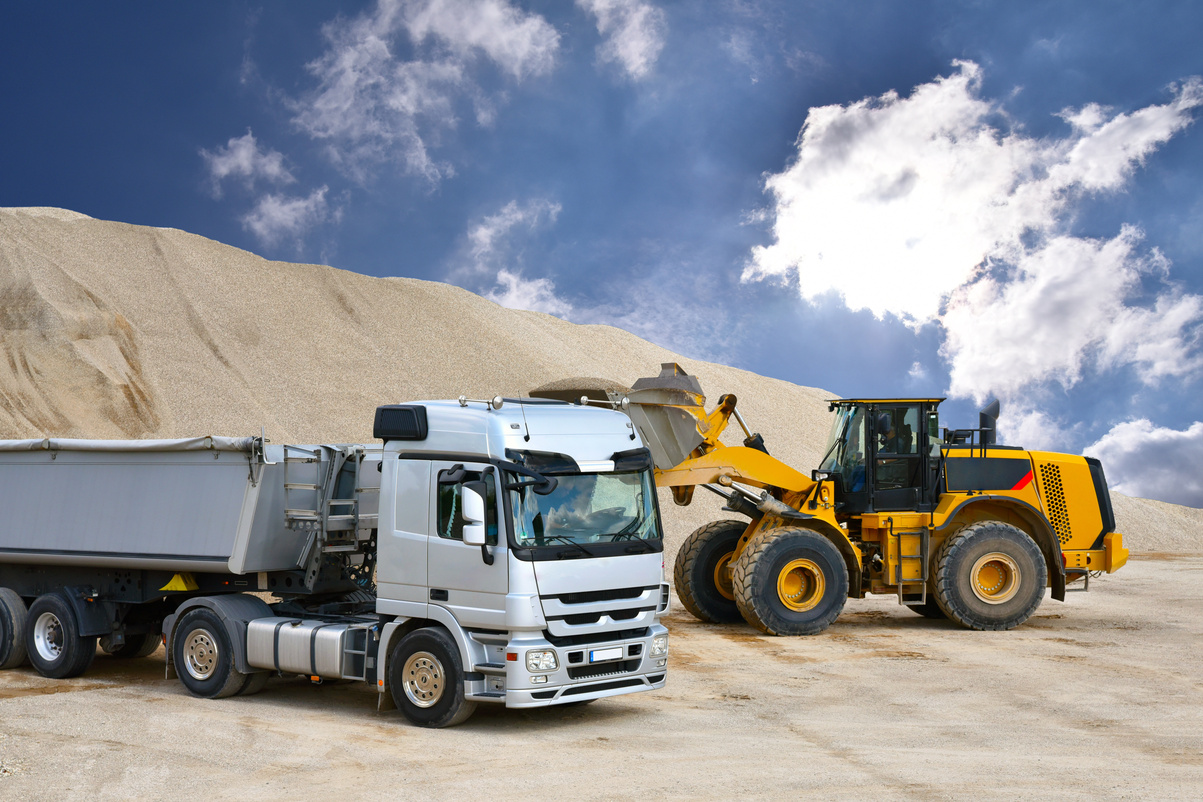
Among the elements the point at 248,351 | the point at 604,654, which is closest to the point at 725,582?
the point at 604,654

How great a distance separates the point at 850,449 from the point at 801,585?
7.88 ft

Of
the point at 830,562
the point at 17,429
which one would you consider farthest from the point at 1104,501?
the point at 17,429

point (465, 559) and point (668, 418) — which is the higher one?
point (668, 418)

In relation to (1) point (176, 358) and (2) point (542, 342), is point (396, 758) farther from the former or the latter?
(2) point (542, 342)

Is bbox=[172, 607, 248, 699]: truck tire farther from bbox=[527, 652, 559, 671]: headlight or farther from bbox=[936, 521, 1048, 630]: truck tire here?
bbox=[936, 521, 1048, 630]: truck tire

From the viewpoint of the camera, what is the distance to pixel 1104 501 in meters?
17.4

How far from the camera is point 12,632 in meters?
13.2

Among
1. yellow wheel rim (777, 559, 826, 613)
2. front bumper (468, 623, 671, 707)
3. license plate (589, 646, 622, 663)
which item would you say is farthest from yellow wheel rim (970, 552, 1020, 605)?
license plate (589, 646, 622, 663)

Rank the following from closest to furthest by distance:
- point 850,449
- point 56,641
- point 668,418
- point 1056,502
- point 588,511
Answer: point 588,511 < point 56,641 < point 668,418 < point 850,449 < point 1056,502

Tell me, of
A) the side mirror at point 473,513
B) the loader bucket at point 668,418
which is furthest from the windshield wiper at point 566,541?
the loader bucket at point 668,418

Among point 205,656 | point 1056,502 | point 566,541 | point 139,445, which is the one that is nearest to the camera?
point 566,541

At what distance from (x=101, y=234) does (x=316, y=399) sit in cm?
1511

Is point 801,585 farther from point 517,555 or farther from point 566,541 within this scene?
point 517,555

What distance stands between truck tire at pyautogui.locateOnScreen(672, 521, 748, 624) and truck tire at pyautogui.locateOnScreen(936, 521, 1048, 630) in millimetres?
3294
